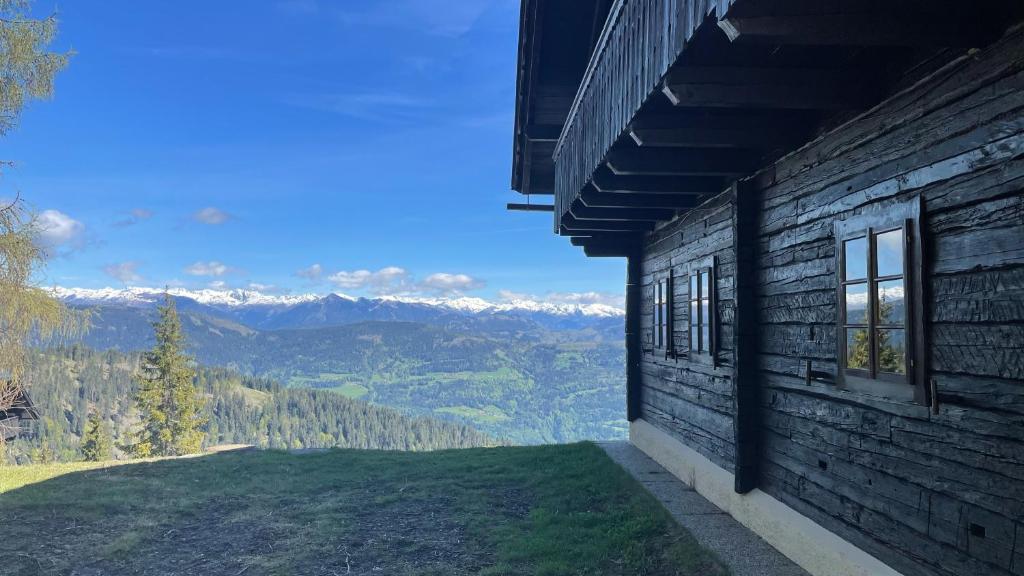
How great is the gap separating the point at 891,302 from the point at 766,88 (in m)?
1.74

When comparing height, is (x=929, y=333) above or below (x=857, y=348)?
above

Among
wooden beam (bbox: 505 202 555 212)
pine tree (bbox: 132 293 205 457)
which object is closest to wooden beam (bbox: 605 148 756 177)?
Answer: wooden beam (bbox: 505 202 555 212)

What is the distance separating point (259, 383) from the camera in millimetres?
157250

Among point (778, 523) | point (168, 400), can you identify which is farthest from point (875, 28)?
point (168, 400)

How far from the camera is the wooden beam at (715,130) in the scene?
18.6ft

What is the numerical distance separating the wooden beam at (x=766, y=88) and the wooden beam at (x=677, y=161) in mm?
2036

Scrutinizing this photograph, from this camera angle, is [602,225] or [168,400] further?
[168,400]

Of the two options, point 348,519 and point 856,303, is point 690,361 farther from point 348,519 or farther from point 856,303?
point 348,519

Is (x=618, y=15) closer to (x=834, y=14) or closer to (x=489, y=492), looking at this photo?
(x=834, y=14)

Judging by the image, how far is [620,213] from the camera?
10.1 metres

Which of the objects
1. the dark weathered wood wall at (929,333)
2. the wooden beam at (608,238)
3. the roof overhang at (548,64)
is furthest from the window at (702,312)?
the roof overhang at (548,64)

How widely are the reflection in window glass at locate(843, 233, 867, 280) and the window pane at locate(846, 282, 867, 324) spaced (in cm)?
8

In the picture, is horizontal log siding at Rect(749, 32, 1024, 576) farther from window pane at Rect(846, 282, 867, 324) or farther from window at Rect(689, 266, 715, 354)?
window at Rect(689, 266, 715, 354)

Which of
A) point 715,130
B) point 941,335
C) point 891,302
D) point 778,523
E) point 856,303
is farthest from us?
point 778,523
